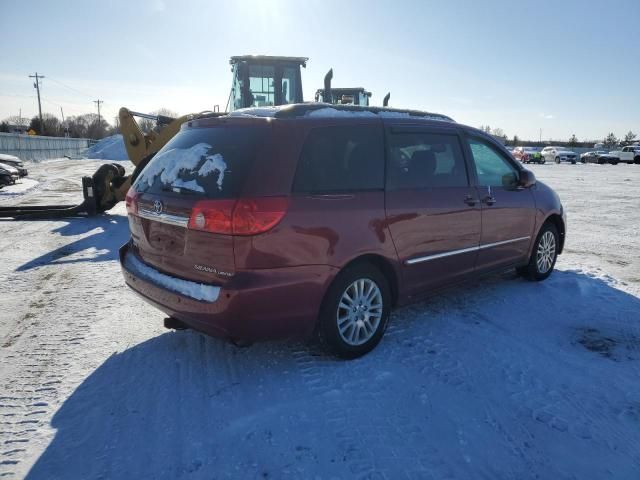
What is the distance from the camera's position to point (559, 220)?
564cm

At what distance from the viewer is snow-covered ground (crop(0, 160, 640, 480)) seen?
2.41 metres

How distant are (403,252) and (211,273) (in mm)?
1555

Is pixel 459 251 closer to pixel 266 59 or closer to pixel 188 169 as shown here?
pixel 188 169

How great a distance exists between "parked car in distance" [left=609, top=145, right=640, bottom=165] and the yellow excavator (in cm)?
4589

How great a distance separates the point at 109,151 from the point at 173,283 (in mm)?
46516

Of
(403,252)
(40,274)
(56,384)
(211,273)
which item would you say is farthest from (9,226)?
(403,252)

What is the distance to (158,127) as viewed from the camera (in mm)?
11188

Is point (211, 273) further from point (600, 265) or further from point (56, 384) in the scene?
point (600, 265)

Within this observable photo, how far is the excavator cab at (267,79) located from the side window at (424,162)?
293 inches

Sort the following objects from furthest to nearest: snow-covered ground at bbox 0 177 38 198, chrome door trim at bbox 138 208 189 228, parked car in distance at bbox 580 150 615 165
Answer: parked car in distance at bbox 580 150 615 165 → snow-covered ground at bbox 0 177 38 198 → chrome door trim at bbox 138 208 189 228

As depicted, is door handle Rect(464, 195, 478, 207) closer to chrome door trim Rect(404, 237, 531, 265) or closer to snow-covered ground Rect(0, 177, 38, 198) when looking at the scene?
chrome door trim Rect(404, 237, 531, 265)

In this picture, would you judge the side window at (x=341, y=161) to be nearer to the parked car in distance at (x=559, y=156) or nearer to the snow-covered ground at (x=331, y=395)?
the snow-covered ground at (x=331, y=395)

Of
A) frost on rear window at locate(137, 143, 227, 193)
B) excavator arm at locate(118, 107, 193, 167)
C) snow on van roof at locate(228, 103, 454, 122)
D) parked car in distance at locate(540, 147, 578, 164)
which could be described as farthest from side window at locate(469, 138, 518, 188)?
parked car in distance at locate(540, 147, 578, 164)

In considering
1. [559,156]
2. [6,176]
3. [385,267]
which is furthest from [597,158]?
[385,267]
